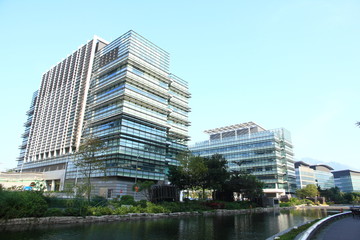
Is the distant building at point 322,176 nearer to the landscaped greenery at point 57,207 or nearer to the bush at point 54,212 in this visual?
the landscaped greenery at point 57,207

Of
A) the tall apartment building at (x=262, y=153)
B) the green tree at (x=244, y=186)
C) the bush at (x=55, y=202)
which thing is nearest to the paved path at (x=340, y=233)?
the bush at (x=55, y=202)

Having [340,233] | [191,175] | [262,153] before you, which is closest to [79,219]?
[340,233]

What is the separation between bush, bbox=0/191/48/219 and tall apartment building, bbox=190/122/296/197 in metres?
83.8

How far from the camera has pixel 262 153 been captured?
110 meters

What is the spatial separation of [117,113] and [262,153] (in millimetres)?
70965

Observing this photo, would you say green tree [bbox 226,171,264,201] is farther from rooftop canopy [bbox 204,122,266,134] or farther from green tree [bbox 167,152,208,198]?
rooftop canopy [bbox 204,122,266,134]

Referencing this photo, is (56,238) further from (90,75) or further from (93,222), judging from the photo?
(90,75)

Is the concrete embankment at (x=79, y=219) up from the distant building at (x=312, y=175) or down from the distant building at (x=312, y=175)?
down

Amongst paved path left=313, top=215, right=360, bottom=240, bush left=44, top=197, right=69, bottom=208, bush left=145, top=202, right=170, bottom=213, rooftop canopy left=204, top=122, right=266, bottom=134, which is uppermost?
rooftop canopy left=204, top=122, right=266, bottom=134

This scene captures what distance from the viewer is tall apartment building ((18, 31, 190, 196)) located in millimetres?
62375

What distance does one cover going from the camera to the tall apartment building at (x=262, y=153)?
105125mm

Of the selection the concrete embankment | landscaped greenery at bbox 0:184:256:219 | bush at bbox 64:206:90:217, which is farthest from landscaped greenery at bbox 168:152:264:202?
bush at bbox 64:206:90:217

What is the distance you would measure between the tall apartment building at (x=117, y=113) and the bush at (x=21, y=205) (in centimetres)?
2986

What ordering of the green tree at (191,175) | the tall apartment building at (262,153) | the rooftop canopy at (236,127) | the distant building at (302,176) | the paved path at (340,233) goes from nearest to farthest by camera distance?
1. the paved path at (340,233)
2. the green tree at (191,175)
3. the tall apartment building at (262,153)
4. the rooftop canopy at (236,127)
5. the distant building at (302,176)
